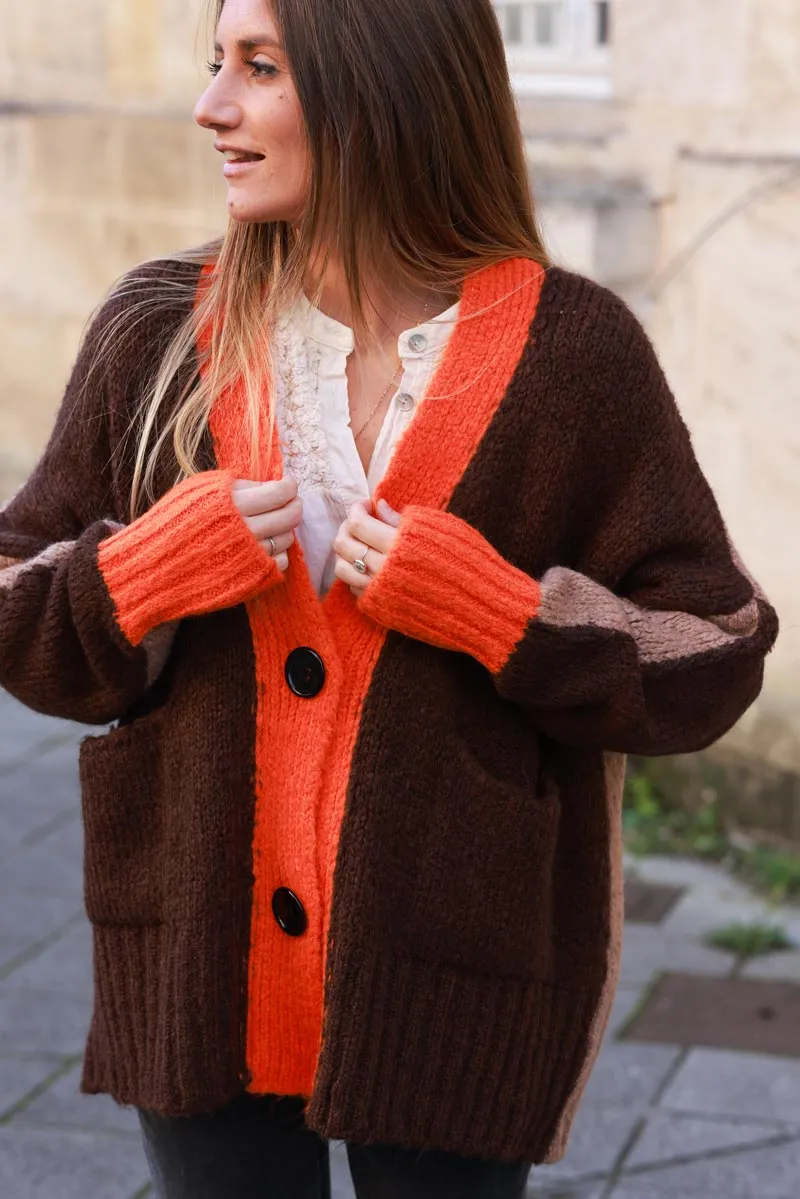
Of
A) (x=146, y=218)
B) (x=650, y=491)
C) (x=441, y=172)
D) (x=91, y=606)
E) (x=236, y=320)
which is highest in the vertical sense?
(x=441, y=172)

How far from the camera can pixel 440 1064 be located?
2.04 metres

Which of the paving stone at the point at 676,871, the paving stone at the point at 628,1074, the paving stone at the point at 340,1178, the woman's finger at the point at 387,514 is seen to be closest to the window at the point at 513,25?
the paving stone at the point at 676,871

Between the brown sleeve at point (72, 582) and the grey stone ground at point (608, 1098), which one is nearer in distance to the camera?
the brown sleeve at point (72, 582)

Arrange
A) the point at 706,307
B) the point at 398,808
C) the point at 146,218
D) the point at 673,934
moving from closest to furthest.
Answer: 1. the point at 398,808
2. the point at 673,934
3. the point at 706,307
4. the point at 146,218

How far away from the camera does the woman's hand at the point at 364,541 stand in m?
1.97

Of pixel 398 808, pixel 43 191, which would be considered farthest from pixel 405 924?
pixel 43 191

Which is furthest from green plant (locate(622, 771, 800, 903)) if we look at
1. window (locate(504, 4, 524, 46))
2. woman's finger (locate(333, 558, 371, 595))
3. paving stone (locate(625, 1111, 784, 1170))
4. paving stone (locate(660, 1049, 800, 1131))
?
woman's finger (locate(333, 558, 371, 595))

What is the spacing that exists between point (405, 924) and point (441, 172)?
87 cm

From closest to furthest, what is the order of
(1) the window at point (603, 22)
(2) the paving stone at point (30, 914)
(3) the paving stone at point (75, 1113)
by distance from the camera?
(3) the paving stone at point (75, 1113) < (2) the paving stone at point (30, 914) < (1) the window at point (603, 22)

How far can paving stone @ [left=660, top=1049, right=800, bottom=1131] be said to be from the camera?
12.1 feet

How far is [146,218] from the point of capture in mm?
6977

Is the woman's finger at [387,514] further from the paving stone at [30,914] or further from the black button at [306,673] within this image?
the paving stone at [30,914]

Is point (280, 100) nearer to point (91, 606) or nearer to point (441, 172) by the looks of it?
point (441, 172)

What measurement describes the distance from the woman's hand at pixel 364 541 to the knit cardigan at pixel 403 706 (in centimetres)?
2
